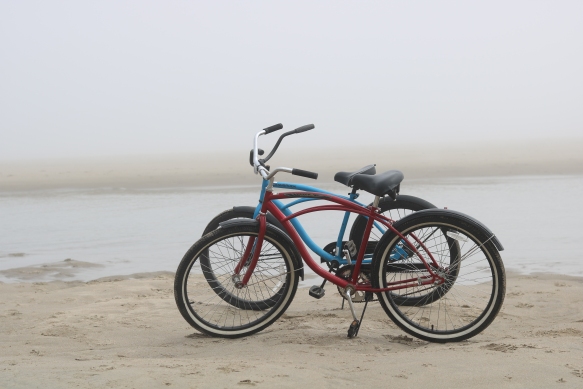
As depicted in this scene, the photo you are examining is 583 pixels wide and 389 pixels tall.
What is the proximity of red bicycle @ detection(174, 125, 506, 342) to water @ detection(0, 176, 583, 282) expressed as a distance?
2533 millimetres

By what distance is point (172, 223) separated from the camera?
10.7 meters

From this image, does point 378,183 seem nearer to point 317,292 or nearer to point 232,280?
point 317,292

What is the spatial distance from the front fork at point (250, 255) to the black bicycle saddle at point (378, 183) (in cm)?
61

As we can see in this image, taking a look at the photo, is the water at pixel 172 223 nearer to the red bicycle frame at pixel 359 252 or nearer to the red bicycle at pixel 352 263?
the red bicycle at pixel 352 263

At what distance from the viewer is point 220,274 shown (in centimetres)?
492

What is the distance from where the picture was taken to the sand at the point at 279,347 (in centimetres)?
333

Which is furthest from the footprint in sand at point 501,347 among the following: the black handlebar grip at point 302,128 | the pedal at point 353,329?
the black handlebar grip at point 302,128

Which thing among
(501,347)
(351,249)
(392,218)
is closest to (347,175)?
(351,249)

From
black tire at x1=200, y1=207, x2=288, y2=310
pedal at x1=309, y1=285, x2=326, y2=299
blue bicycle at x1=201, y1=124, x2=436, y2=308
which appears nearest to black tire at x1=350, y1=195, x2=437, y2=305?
blue bicycle at x1=201, y1=124, x2=436, y2=308

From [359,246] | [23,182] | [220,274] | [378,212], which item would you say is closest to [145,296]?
[220,274]

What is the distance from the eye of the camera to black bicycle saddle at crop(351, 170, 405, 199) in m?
4.28

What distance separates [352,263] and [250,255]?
0.64 meters

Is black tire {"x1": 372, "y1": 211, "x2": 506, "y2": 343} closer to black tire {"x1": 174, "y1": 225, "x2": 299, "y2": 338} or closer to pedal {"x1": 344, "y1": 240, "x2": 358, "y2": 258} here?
pedal {"x1": 344, "y1": 240, "x2": 358, "y2": 258}

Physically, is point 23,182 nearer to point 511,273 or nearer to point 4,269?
point 4,269
